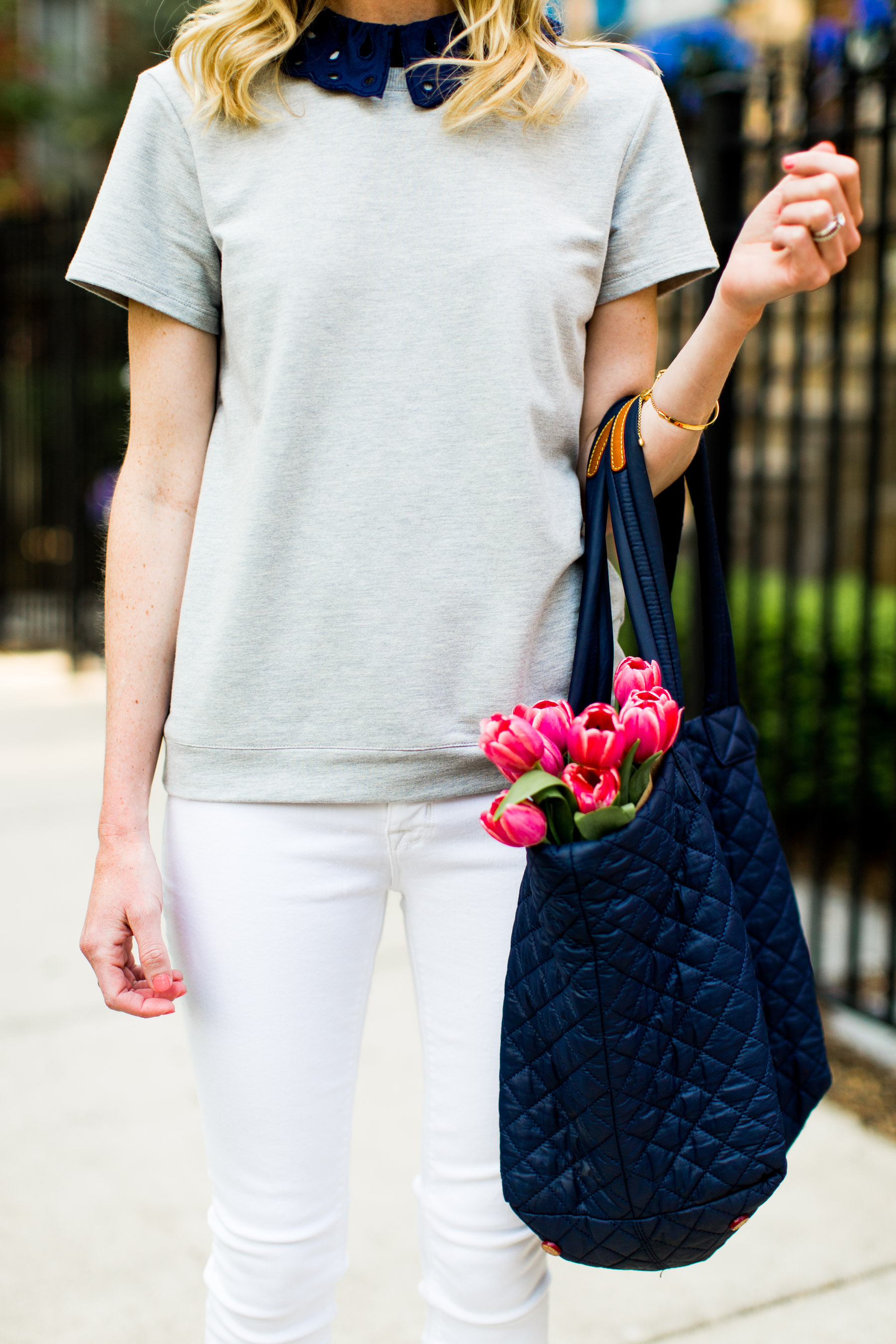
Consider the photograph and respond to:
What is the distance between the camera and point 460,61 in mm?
1264

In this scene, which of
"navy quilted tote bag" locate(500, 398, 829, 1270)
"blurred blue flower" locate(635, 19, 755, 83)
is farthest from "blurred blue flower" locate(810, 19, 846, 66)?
"navy quilted tote bag" locate(500, 398, 829, 1270)

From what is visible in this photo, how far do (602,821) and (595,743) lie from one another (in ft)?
0.22

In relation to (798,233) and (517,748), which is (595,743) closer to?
(517,748)

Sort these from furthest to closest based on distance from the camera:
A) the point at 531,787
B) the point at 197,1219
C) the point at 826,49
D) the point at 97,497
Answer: the point at 97,497, the point at 826,49, the point at 197,1219, the point at 531,787

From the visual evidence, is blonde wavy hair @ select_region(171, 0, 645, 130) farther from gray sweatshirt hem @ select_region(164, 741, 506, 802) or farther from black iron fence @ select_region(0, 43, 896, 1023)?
gray sweatshirt hem @ select_region(164, 741, 506, 802)

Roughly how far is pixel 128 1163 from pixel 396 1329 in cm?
76

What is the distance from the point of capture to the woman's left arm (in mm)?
1097

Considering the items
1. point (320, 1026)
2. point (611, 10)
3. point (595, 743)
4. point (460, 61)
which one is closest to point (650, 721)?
point (595, 743)

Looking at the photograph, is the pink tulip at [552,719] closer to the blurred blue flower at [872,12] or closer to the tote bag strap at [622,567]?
the tote bag strap at [622,567]

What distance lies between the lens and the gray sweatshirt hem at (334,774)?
128 centimetres

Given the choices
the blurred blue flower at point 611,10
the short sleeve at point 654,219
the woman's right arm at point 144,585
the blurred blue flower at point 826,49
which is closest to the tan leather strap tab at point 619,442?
the short sleeve at point 654,219

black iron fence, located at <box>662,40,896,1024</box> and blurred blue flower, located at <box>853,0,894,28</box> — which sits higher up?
blurred blue flower, located at <box>853,0,894,28</box>

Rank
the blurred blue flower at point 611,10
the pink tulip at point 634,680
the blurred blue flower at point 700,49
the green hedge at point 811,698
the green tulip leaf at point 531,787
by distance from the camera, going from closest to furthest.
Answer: the green tulip leaf at point 531,787
the pink tulip at point 634,680
the green hedge at point 811,698
the blurred blue flower at point 700,49
the blurred blue flower at point 611,10

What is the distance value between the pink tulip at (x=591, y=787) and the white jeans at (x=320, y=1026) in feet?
0.76
